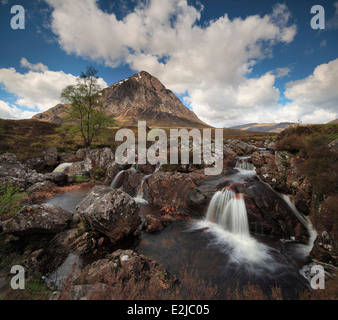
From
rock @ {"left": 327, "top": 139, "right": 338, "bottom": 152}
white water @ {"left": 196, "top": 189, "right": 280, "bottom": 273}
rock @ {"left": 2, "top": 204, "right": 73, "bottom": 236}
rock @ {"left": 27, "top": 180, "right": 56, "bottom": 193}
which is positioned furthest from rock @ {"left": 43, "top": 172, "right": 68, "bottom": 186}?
rock @ {"left": 327, "top": 139, "right": 338, "bottom": 152}

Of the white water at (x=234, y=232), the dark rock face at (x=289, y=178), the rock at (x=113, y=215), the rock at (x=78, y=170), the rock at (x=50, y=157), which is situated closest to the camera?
the white water at (x=234, y=232)

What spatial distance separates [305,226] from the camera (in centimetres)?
943

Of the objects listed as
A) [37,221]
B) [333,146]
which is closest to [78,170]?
[37,221]

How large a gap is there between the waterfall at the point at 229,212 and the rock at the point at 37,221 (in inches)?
405

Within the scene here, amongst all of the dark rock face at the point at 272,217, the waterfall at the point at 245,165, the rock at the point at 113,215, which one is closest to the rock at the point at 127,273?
the rock at the point at 113,215

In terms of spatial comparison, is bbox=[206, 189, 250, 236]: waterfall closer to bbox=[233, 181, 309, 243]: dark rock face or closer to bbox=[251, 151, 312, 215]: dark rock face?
bbox=[233, 181, 309, 243]: dark rock face

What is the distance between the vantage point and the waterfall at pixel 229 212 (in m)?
9.96

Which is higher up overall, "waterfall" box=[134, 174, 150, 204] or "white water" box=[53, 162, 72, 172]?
"white water" box=[53, 162, 72, 172]

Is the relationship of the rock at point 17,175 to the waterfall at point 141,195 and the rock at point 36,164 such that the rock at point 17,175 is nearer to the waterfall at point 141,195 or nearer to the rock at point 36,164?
the rock at point 36,164

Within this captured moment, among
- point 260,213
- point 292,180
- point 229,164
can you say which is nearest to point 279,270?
point 260,213

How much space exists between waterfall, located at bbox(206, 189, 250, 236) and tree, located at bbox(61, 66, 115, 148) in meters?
25.4

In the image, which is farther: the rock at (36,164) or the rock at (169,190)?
the rock at (36,164)

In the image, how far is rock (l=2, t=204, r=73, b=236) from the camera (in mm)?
7285

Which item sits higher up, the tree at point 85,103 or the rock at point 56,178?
the tree at point 85,103
